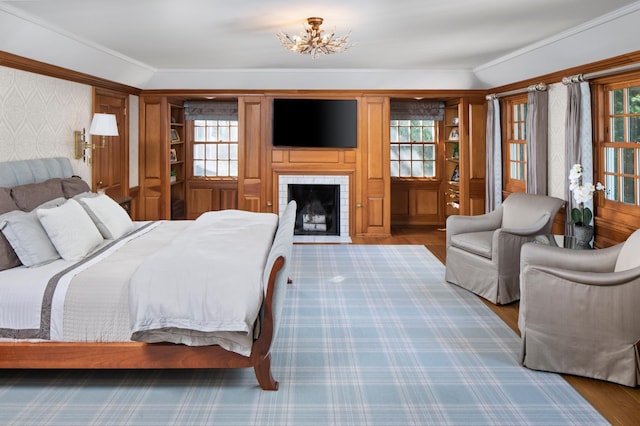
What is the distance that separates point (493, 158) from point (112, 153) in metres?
5.35

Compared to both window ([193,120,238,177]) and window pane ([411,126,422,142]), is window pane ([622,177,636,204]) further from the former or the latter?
window ([193,120,238,177])

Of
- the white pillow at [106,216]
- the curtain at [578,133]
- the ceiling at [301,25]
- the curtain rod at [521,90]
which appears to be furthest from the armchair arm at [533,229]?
the white pillow at [106,216]

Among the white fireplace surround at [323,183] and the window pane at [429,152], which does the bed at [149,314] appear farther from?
the window pane at [429,152]

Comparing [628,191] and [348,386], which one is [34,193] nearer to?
[348,386]

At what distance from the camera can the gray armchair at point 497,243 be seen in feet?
14.8

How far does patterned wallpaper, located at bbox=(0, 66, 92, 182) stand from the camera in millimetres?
4609

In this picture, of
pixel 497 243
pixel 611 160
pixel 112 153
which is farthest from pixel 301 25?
pixel 112 153

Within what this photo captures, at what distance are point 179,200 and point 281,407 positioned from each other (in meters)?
7.08

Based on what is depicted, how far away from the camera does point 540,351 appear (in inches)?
125

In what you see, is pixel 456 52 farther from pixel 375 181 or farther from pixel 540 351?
pixel 540 351

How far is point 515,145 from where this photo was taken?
727 centimetres

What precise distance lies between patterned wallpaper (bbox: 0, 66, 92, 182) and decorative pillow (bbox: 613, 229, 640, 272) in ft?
15.9

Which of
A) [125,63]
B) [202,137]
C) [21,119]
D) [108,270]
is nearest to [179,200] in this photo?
[202,137]

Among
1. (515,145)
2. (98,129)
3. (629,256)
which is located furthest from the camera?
(515,145)
